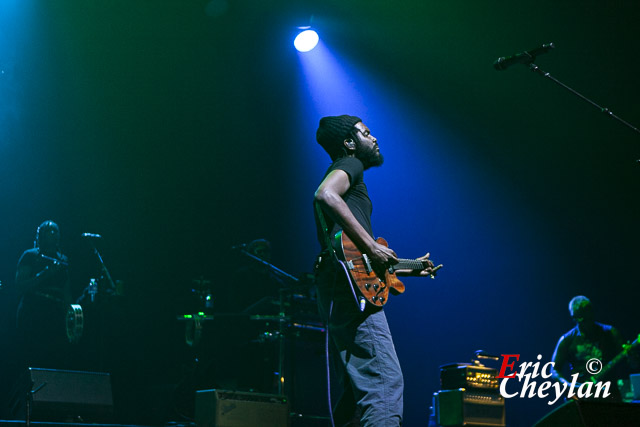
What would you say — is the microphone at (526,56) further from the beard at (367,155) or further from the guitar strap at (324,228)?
the guitar strap at (324,228)

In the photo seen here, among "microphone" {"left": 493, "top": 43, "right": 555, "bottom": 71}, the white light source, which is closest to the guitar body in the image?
"microphone" {"left": 493, "top": 43, "right": 555, "bottom": 71}

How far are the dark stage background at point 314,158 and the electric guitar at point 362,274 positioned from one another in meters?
5.12

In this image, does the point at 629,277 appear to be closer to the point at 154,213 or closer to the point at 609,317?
the point at 609,317

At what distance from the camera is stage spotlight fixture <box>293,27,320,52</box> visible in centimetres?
827

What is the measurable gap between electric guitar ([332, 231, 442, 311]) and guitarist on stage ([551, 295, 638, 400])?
5.15 metres

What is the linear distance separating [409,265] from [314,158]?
5970mm

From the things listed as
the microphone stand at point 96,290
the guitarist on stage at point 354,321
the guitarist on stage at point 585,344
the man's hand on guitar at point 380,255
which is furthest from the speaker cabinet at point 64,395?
the guitarist on stage at point 585,344

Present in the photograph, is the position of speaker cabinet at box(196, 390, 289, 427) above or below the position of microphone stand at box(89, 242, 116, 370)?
below

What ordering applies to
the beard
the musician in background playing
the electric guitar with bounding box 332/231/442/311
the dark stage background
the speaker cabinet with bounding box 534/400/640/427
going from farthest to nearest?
1. the dark stage background
2. the musician in background playing
3. the beard
4. the electric guitar with bounding box 332/231/442/311
5. the speaker cabinet with bounding box 534/400/640/427

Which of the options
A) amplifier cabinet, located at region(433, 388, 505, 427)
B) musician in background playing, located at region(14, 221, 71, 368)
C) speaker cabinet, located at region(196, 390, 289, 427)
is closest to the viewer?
speaker cabinet, located at region(196, 390, 289, 427)

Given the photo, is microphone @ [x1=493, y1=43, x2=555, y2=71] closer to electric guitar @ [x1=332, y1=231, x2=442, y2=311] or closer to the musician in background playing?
electric guitar @ [x1=332, y1=231, x2=442, y2=311]

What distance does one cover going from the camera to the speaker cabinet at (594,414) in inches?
85.9

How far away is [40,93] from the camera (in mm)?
7898

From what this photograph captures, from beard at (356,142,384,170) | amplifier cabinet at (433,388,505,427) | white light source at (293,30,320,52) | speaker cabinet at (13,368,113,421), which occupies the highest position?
white light source at (293,30,320,52)
